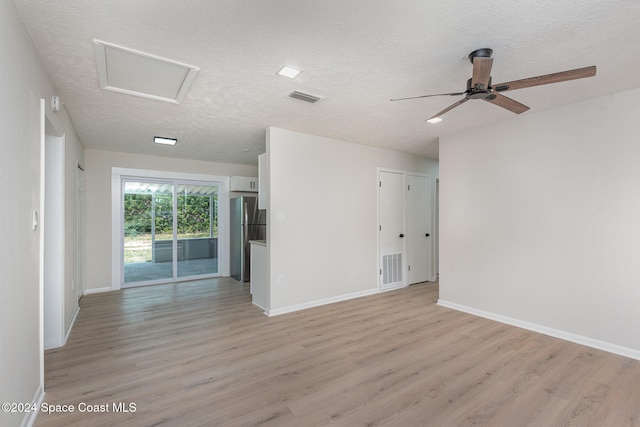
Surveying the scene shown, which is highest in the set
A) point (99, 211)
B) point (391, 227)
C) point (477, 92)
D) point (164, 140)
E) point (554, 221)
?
point (164, 140)

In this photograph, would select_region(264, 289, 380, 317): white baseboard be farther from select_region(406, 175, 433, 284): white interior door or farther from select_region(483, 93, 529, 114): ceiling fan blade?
select_region(483, 93, 529, 114): ceiling fan blade

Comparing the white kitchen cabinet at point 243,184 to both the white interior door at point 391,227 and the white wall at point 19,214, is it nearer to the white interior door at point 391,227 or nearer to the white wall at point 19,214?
the white interior door at point 391,227

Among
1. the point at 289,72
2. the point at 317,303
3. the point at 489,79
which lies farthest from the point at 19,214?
the point at 317,303

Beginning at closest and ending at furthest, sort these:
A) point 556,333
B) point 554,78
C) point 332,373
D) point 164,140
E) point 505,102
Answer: point 554,78 → point 505,102 → point 332,373 → point 556,333 → point 164,140

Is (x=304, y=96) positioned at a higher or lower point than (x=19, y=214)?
higher

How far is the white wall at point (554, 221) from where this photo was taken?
282 cm

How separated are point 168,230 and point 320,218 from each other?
11.1ft

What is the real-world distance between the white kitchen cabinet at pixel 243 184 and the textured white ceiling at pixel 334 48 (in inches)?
110

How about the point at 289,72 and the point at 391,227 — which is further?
the point at 391,227

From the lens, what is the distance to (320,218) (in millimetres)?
4375

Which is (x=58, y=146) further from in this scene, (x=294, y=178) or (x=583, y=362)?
(x=583, y=362)

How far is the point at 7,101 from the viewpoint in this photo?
1.54 m

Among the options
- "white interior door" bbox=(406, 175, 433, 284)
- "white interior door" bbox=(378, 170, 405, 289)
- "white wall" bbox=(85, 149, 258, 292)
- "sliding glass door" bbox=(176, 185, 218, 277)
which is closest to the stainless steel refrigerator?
"sliding glass door" bbox=(176, 185, 218, 277)

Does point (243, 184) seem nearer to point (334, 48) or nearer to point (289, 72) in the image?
point (289, 72)
